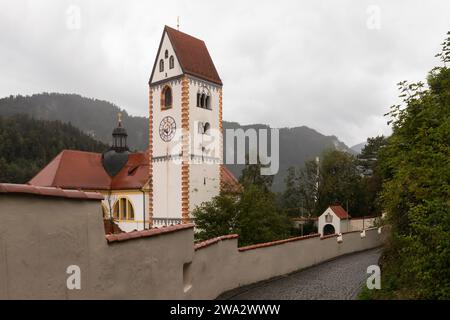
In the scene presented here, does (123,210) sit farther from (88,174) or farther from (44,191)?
(44,191)

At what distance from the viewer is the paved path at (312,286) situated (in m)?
10.8

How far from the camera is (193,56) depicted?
27.7 metres

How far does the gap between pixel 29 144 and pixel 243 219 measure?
90.5 meters

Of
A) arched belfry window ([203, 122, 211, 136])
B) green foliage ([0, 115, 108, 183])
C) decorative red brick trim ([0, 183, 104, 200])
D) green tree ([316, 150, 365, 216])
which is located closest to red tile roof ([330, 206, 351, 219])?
green tree ([316, 150, 365, 216])

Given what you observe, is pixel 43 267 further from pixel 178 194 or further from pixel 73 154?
pixel 73 154

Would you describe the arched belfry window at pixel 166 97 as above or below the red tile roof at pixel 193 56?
below

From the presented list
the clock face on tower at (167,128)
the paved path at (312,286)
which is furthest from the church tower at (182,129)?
the paved path at (312,286)

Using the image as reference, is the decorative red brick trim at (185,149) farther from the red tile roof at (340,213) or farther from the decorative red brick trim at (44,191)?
the decorative red brick trim at (44,191)

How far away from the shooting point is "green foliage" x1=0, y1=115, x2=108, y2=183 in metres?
85.4

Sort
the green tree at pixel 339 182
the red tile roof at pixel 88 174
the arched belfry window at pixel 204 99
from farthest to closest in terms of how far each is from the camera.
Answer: the green tree at pixel 339 182, the red tile roof at pixel 88 174, the arched belfry window at pixel 204 99

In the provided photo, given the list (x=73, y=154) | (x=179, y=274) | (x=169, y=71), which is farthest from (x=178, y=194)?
(x=179, y=274)

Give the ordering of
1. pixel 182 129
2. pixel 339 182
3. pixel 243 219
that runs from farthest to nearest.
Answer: pixel 339 182 < pixel 182 129 < pixel 243 219

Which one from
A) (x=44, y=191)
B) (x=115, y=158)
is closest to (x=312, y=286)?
(x=44, y=191)

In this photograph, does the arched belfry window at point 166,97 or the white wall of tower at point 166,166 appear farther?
the arched belfry window at point 166,97
